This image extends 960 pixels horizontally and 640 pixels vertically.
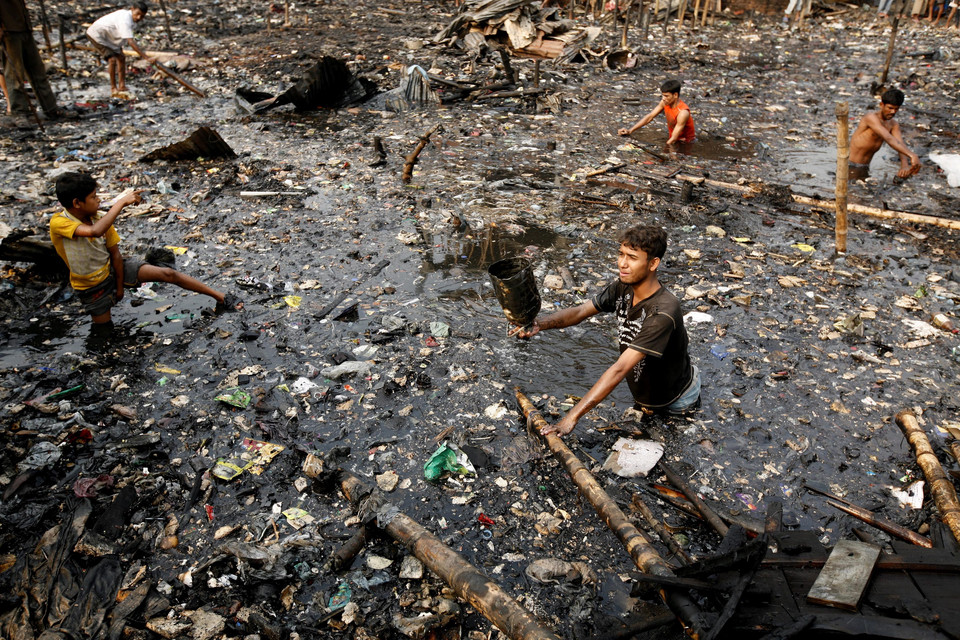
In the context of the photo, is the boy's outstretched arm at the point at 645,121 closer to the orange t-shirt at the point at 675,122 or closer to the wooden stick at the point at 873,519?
the orange t-shirt at the point at 675,122

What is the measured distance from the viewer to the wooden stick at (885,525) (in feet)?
8.66

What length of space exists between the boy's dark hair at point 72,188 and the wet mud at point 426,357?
102 cm

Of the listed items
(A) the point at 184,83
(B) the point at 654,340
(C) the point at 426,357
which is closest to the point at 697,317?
(B) the point at 654,340

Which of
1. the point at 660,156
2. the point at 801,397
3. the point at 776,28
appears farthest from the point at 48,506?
the point at 776,28

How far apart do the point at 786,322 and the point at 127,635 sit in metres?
4.38

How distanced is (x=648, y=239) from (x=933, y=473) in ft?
6.08

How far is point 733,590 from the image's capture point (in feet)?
6.26

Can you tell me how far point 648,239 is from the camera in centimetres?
293

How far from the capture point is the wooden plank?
1.81m

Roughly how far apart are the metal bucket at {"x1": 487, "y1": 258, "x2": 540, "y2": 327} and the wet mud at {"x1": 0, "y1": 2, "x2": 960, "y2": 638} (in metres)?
0.69

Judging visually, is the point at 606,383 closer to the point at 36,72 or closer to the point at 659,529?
the point at 659,529

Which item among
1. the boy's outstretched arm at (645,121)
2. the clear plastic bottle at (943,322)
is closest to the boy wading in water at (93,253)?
the clear plastic bottle at (943,322)

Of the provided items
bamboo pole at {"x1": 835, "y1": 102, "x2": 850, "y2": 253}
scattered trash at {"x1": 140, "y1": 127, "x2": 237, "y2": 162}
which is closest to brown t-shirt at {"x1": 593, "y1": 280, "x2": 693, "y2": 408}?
bamboo pole at {"x1": 835, "y1": 102, "x2": 850, "y2": 253}

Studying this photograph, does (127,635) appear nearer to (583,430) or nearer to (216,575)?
(216,575)
